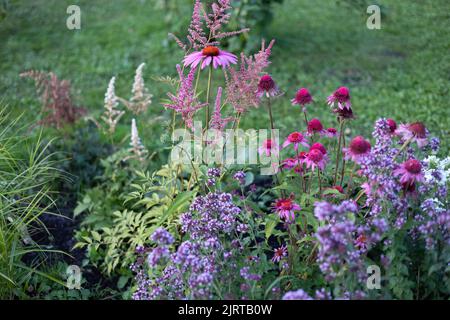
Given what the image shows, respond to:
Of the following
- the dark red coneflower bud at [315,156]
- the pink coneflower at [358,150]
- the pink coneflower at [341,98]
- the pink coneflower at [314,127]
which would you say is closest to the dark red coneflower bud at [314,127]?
the pink coneflower at [314,127]

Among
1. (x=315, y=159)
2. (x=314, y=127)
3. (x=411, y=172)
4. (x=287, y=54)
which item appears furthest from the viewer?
(x=287, y=54)

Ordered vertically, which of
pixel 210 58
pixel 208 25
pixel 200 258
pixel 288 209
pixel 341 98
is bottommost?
pixel 200 258

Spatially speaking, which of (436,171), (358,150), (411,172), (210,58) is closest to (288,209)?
(358,150)

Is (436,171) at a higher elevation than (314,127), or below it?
below

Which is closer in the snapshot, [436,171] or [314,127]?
[436,171]

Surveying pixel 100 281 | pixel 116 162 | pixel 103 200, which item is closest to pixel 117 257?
pixel 100 281

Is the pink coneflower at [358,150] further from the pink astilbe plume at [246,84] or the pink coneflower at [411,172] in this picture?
the pink astilbe plume at [246,84]

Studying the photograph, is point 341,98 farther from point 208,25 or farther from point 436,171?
point 208,25

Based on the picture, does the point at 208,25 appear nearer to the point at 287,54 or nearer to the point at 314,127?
the point at 314,127

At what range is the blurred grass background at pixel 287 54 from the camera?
526 cm

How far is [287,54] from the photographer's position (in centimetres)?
641

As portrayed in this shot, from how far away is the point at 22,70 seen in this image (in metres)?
6.16

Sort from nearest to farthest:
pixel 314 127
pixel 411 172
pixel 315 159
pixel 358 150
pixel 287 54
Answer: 1. pixel 411 172
2. pixel 358 150
3. pixel 315 159
4. pixel 314 127
5. pixel 287 54

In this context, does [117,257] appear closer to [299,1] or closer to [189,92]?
[189,92]
